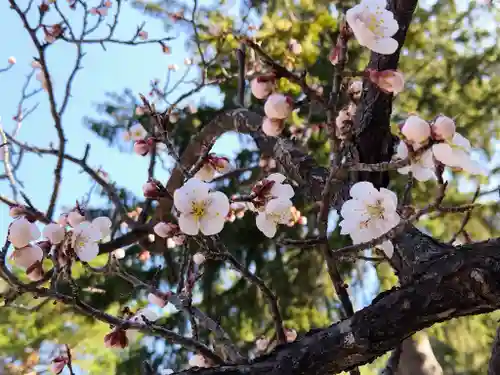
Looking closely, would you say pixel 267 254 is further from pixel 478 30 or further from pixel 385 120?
pixel 478 30

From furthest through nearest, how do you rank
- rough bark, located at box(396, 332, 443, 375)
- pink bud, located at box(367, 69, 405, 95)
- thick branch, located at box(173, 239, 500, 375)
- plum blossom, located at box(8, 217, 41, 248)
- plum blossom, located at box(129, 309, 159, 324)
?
rough bark, located at box(396, 332, 443, 375) < plum blossom, located at box(129, 309, 159, 324) < plum blossom, located at box(8, 217, 41, 248) < pink bud, located at box(367, 69, 405, 95) < thick branch, located at box(173, 239, 500, 375)

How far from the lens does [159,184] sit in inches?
44.4

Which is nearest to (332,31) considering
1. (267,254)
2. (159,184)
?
(267,254)

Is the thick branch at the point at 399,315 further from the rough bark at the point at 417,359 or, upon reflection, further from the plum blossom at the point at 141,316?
the rough bark at the point at 417,359

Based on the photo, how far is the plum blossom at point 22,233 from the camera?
43.2 inches

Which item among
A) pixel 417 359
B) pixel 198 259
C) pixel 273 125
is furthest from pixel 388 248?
pixel 417 359

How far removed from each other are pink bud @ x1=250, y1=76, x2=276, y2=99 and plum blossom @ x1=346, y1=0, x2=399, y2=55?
194 millimetres

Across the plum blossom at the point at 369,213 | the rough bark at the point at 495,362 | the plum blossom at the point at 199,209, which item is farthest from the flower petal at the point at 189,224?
the rough bark at the point at 495,362

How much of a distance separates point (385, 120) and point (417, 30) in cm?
210

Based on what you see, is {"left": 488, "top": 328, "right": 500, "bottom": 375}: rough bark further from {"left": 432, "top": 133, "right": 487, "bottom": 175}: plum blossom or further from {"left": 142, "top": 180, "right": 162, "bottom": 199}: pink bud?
{"left": 142, "top": 180, "right": 162, "bottom": 199}: pink bud

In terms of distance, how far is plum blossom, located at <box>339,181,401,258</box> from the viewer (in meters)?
1.21

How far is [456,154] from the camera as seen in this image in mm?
960

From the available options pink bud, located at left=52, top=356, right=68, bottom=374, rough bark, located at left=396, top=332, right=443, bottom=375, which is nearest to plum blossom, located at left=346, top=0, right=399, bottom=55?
pink bud, located at left=52, top=356, right=68, bottom=374

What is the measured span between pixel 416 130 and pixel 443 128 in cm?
5
